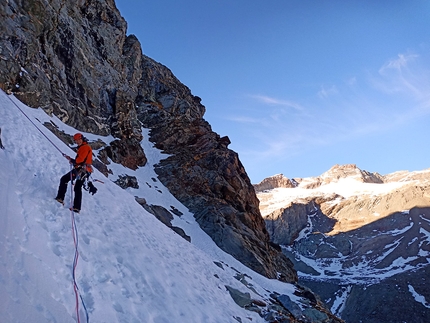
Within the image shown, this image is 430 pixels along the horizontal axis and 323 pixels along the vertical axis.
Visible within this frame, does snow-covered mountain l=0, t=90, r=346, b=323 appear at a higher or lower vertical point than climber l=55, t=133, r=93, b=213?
lower

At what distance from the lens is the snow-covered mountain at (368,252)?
97.1 m

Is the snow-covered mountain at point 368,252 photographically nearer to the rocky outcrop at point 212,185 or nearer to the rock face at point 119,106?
the rocky outcrop at point 212,185

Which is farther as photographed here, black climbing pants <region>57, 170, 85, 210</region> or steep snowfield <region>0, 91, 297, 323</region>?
black climbing pants <region>57, 170, 85, 210</region>

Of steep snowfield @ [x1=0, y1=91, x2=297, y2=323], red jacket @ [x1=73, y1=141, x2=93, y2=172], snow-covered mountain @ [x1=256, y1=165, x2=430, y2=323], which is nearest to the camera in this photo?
steep snowfield @ [x1=0, y1=91, x2=297, y2=323]

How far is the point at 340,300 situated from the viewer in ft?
356

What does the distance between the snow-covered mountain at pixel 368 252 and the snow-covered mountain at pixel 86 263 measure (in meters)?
98.3

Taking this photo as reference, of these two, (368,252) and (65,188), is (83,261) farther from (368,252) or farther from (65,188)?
(368,252)

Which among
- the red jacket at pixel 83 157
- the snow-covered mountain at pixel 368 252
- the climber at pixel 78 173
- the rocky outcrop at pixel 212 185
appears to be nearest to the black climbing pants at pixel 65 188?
the climber at pixel 78 173

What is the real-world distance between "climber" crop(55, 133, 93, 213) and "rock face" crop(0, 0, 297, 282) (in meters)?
21.4

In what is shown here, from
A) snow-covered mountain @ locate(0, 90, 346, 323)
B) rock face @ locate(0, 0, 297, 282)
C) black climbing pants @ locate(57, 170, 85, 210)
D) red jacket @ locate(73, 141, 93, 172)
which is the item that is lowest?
snow-covered mountain @ locate(0, 90, 346, 323)

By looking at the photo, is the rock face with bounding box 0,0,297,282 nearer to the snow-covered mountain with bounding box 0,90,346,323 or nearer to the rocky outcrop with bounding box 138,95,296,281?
the rocky outcrop with bounding box 138,95,296,281

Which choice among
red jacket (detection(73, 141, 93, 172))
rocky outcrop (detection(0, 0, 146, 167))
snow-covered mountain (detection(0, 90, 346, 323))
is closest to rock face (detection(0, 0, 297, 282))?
rocky outcrop (detection(0, 0, 146, 167))

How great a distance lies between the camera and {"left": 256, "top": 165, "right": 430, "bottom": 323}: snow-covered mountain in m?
97.1

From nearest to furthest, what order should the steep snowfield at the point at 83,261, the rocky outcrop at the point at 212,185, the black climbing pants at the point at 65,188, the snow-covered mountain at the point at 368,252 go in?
the steep snowfield at the point at 83,261, the black climbing pants at the point at 65,188, the rocky outcrop at the point at 212,185, the snow-covered mountain at the point at 368,252
